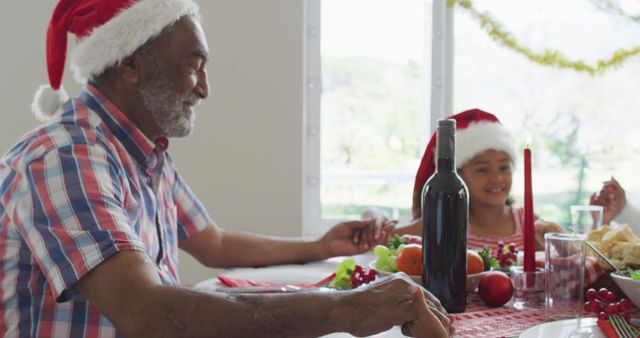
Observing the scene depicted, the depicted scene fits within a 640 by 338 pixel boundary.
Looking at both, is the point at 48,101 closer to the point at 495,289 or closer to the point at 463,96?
the point at 495,289

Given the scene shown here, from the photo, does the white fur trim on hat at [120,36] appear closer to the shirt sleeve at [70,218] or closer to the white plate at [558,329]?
the shirt sleeve at [70,218]

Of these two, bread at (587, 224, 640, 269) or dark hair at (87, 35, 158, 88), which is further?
dark hair at (87, 35, 158, 88)

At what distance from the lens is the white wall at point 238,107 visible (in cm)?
282

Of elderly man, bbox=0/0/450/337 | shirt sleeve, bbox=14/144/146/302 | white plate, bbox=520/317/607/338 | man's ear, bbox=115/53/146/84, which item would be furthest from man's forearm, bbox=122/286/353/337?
man's ear, bbox=115/53/146/84

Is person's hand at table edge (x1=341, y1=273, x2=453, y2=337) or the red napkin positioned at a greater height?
person's hand at table edge (x1=341, y1=273, x2=453, y2=337)

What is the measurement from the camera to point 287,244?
1.77 metres

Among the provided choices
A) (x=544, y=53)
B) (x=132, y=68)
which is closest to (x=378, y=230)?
(x=132, y=68)

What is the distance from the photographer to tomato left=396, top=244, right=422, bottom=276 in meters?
1.18

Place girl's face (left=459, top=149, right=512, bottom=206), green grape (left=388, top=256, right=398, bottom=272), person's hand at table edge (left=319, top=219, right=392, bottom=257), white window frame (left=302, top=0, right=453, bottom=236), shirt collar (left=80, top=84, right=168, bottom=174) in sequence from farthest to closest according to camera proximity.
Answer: white window frame (left=302, top=0, right=453, bottom=236) → girl's face (left=459, top=149, right=512, bottom=206) → person's hand at table edge (left=319, top=219, right=392, bottom=257) → shirt collar (left=80, top=84, right=168, bottom=174) → green grape (left=388, top=256, right=398, bottom=272)

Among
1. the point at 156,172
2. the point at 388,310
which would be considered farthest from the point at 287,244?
the point at 388,310

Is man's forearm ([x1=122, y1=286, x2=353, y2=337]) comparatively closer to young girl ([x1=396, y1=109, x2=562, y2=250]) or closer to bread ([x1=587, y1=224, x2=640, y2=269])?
bread ([x1=587, y1=224, x2=640, y2=269])

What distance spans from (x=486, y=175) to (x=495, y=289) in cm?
117

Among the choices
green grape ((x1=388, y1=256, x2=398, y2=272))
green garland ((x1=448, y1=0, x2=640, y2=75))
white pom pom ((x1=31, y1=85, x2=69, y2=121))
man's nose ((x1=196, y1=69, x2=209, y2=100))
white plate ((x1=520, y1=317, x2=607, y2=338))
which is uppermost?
green garland ((x1=448, y1=0, x2=640, y2=75))

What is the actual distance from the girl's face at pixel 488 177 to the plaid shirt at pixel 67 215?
3.85 feet
